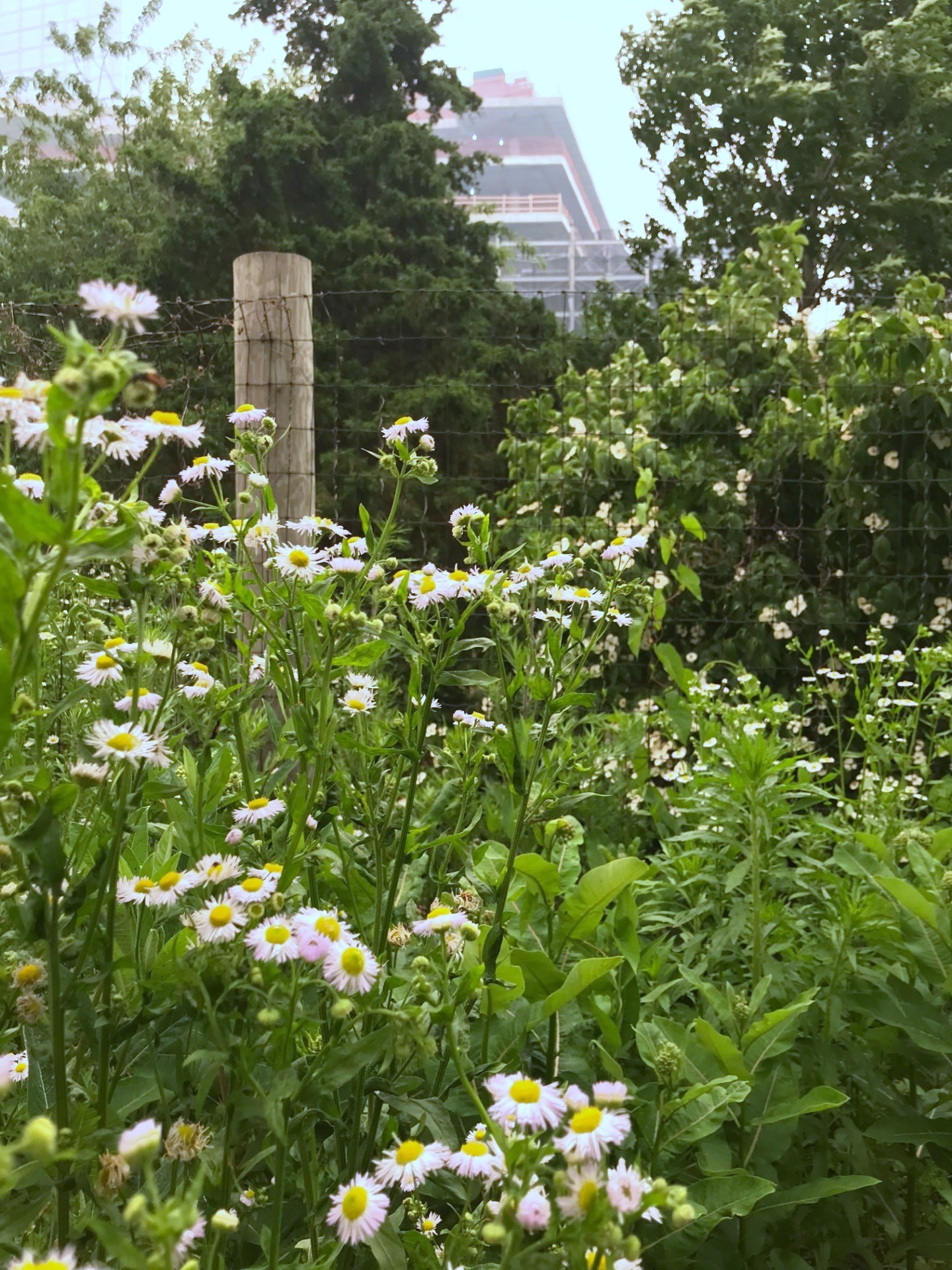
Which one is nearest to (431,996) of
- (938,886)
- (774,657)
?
(938,886)

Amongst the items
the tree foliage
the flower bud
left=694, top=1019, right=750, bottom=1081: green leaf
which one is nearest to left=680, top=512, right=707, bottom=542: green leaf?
left=694, top=1019, right=750, bottom=1081: green leaf

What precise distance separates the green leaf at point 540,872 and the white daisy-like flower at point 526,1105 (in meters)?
0.59

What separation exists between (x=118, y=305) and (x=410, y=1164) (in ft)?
1.80

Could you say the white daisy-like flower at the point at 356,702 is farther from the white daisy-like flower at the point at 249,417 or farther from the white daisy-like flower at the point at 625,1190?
the white daisy-like flower at the point at 625,1190

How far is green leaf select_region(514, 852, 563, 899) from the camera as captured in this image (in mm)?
1250

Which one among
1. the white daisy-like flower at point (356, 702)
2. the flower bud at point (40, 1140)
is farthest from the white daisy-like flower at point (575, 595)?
the flower bud at point (40, 1140)

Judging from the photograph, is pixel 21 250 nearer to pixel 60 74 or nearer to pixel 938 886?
Answer: pixel 60 74

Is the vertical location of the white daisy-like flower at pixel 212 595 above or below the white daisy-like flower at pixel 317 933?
above

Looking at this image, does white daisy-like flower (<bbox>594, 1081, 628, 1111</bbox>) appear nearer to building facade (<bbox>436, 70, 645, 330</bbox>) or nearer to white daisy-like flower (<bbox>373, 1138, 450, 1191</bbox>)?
white daisy-like flower (<bbox>373, 1138, 450, 1191</bbox>)

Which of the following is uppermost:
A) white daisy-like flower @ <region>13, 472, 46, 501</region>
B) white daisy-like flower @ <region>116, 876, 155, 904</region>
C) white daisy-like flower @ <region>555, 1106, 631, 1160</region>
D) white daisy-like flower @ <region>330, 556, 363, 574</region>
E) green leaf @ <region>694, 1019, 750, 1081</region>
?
white daisy-like flower @ <region>13, 472, 46, 501</region>

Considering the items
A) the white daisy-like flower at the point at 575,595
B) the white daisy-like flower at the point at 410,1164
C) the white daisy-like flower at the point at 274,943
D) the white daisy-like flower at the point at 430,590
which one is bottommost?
the white daisy-like flower at the point at 410,1164

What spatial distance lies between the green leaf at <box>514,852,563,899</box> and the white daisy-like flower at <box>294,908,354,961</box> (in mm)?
514

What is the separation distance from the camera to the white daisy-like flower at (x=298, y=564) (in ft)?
3.25

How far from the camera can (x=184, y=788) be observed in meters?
0.96
